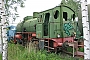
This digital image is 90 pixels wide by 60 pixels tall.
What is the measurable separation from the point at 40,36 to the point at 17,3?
725 centimetres

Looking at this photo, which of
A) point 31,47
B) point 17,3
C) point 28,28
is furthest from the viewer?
point 17,3

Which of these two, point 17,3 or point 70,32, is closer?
point 70,32

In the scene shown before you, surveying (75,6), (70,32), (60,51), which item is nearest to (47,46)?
(60,51)

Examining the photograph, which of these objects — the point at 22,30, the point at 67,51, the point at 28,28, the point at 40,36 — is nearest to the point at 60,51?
the point at 67,51

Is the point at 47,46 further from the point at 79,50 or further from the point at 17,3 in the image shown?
the point at 17,3

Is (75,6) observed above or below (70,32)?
above

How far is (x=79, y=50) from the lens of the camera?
408 inches

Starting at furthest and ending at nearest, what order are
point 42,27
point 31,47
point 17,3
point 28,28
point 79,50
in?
point 17,3
point 28,28
point 42,27
point 31,47
point 79,50

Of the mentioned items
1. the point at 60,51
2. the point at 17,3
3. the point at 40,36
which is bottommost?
the point at 60,51

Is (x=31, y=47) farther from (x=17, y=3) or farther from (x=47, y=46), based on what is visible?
(x=17, y=3)

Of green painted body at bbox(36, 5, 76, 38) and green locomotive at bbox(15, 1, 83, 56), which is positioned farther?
green painted body at bbox(36, 5, 76, 38)

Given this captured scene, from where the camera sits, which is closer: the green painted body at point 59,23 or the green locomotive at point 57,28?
the green locomotive at point 57,28

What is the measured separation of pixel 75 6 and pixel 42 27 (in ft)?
67.9

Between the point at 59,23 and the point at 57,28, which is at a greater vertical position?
the point at 59,23
